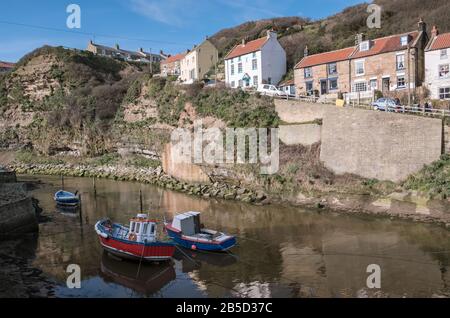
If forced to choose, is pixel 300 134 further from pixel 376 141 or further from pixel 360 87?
pixel 360 87

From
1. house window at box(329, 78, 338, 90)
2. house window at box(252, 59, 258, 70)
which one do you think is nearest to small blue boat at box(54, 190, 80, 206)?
house window at box(252, 59, 258, 70)

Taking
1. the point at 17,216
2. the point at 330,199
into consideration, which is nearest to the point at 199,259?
the point at 17,216

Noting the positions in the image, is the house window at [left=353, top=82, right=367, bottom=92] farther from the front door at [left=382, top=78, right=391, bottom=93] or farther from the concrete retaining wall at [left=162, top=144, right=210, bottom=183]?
the concrete retaining wall at [left=162, top=144, right=210, bottom=183]

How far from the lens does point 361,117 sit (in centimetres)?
3325

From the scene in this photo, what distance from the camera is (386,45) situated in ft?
142

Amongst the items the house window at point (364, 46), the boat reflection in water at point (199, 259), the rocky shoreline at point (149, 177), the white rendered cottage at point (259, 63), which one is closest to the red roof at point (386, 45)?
the house window at point (364, 46)

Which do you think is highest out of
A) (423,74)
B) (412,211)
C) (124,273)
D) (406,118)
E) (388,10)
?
(388,10)

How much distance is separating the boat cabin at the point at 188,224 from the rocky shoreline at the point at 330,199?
1035 centimetres

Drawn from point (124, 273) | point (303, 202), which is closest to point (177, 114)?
point (303, 202)

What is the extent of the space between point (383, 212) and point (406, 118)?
694cm

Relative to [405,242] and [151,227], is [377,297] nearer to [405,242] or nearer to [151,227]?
[405,242]

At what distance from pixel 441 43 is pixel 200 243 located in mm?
29275

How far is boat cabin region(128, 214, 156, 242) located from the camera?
888 inches

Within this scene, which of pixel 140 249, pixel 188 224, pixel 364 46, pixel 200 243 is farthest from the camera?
pixel 364 46
